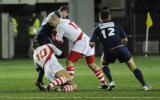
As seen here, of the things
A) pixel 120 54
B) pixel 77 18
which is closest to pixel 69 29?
pixel 120 54

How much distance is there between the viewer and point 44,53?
16422mm

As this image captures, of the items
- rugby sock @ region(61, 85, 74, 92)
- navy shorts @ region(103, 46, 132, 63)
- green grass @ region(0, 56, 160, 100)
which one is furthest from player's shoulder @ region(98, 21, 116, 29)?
rugby sock @ region(61, 85, 74, 92)

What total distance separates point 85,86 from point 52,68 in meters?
1.93

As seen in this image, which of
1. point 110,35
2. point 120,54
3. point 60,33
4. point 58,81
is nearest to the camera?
point 58,81

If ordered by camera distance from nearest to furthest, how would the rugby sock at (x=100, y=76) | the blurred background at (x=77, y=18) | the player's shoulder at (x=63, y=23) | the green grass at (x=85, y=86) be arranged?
the green grass at (x=85, y=86)
the player's shoulder at (x=63, y=23)
the rugby sock at (x=100, y=76)
the blurred background at (x=77, y=18)

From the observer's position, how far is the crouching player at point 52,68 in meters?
16.1

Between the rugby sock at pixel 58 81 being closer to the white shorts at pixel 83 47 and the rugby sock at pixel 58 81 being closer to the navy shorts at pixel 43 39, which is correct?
the navy shorts at pixel 43 39

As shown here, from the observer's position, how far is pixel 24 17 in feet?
123

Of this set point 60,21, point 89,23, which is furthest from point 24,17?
point 60,21

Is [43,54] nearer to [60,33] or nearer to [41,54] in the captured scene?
[41,54]

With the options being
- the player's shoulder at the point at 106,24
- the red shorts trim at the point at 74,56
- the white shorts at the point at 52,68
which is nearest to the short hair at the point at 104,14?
the player's shoulder at the point at 106,24

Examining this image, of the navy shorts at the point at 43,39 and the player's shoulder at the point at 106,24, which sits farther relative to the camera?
the navy shorts at the point at 43,39

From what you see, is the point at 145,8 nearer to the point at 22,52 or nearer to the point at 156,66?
the point at 22,52

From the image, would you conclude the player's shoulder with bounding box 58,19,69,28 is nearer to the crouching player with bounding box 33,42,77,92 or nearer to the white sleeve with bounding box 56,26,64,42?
the white sleeve with bounding box 56,26,64,42
